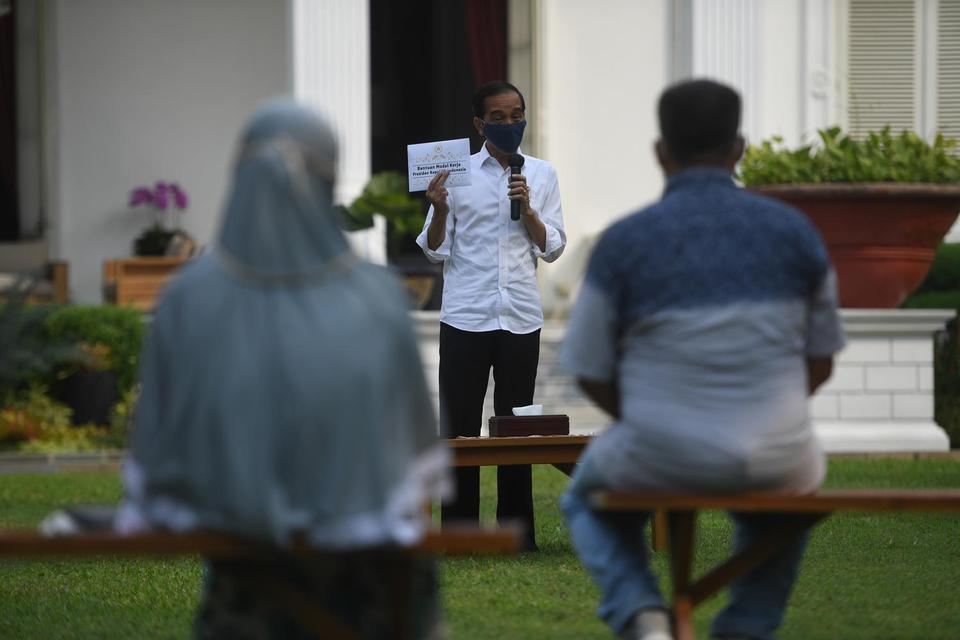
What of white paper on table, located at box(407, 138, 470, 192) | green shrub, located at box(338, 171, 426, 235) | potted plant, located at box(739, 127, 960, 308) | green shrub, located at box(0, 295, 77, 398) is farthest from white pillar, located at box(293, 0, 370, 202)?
green shrub, located at box(0, 295, 77, 398)

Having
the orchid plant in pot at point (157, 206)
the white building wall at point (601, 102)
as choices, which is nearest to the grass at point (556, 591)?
the orchid plant in pot at point (157, 206)

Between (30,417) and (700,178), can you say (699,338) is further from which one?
(30,417)

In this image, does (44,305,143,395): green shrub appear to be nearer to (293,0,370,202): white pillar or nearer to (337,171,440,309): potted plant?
(337,171,440,309): potted plant

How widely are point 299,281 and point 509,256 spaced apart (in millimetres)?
3233

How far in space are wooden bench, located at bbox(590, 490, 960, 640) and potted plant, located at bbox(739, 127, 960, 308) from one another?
653 centimetres

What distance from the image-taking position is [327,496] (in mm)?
3090

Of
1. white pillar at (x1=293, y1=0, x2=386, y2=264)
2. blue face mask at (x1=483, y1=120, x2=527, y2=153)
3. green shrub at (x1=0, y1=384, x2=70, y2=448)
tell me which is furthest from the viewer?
white pillar at (x1=293, y1=0, x2=386, y2=264)

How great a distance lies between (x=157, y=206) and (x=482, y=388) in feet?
27.0

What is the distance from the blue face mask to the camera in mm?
6191

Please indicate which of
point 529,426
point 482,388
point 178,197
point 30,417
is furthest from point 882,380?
point 178,197

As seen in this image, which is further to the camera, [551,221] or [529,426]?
[551,221]

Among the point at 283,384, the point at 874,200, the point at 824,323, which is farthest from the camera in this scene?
the point at 874,200

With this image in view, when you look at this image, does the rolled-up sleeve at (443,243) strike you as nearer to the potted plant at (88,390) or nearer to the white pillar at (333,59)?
the potted plant at (88,390)

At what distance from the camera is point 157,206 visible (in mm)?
13969
